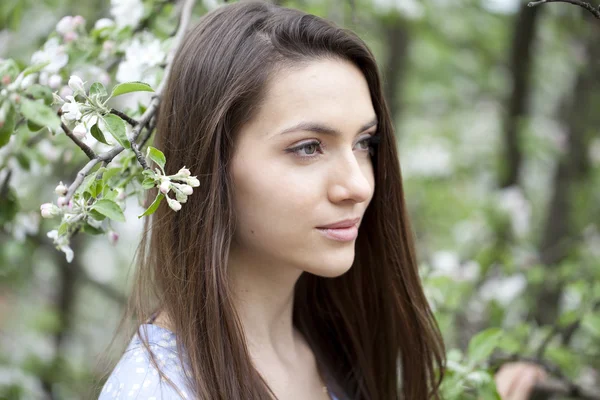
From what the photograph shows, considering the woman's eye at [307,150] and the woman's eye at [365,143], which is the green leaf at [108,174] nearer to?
the woman's eye at [307,150]

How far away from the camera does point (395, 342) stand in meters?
2.01

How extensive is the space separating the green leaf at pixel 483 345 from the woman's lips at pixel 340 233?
0.57 metres

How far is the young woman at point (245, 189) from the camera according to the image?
4.86ft

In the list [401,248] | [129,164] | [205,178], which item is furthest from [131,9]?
[401,248]

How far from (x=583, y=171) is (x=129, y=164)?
2.94 meters

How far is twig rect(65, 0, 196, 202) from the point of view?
1.27 metres

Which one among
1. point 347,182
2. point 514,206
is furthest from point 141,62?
point 514,206

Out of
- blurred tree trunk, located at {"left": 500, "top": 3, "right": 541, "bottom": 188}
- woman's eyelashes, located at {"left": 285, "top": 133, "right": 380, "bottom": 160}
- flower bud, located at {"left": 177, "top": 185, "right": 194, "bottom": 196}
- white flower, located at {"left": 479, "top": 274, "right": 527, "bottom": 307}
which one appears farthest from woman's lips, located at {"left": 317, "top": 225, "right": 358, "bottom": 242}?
blurred tree trunk, located at {"left": 500, "top": 3, "right": 541, "bottom": 188}

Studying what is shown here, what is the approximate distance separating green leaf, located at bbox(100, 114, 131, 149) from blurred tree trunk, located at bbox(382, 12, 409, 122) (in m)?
3.65

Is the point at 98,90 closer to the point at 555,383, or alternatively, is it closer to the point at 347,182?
the point at 347,182

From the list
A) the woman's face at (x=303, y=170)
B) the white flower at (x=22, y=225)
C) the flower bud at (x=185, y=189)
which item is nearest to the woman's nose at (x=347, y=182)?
the woman's face at (x=303, y=170)

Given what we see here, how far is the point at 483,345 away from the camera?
186 centimetres

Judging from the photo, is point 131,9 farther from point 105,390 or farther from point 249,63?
point 105,390

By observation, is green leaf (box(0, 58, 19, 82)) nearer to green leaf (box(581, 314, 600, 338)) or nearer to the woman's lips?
the woman's lips
